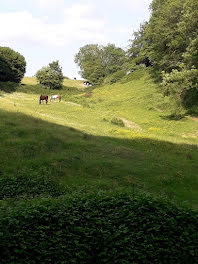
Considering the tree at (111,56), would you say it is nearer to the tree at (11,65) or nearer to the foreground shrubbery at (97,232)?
the tree at (11,65)

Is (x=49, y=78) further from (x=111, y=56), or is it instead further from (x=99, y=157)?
(x=99, y=157)

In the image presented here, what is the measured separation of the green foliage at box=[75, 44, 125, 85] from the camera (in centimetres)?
12601

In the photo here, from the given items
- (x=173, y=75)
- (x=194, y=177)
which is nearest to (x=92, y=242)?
(x=194, y=177)

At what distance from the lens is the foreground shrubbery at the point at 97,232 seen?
938cm

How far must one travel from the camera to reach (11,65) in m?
96.9

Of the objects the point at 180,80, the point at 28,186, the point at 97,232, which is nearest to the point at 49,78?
the point at 180,80

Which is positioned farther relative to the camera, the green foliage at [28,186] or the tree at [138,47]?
the tree at [138,47]

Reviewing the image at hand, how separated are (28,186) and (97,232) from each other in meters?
7.22

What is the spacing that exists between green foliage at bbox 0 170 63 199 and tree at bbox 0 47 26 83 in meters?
79.4

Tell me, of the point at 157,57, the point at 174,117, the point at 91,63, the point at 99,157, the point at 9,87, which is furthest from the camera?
the point at 91,63

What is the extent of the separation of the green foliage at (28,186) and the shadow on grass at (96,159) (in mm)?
729

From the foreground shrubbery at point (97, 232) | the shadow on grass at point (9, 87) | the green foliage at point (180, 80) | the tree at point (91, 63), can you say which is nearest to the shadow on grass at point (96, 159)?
the foreground shrubbery at point (97, 232)

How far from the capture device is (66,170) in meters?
19.8

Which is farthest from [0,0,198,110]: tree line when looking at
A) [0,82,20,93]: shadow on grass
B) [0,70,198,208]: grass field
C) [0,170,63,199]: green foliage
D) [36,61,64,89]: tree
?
[0,170,63,199]: green foliage
